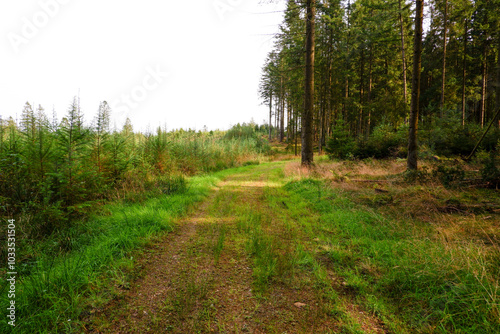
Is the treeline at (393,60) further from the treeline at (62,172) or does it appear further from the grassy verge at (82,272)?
the grassy verge at (82,272)

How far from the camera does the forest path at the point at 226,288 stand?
195 centimetres

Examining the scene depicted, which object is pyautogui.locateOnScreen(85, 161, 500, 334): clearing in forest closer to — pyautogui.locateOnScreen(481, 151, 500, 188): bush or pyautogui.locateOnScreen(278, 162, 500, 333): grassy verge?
pyautogui.locateOnScreen(278, 162, 500, 333): grassy verge

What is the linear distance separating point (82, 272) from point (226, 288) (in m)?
1.74

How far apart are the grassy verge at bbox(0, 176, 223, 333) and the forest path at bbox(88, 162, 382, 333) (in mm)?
225

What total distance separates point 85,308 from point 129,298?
0.38 m

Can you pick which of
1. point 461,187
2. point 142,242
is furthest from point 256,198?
point 461,187

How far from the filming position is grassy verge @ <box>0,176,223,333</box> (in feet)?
6.23

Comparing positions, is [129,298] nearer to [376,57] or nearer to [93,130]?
[93,130]

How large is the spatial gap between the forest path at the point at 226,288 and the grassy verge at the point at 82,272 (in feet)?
0.74

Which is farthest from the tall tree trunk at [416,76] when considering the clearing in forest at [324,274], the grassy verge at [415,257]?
the clearing in forest at [324,274]

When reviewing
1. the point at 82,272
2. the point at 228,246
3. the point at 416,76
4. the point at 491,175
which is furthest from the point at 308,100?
the point at 82,272

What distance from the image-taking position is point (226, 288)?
249 cm

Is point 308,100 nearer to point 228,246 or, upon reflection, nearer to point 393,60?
point 228,246

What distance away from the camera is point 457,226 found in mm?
3512
